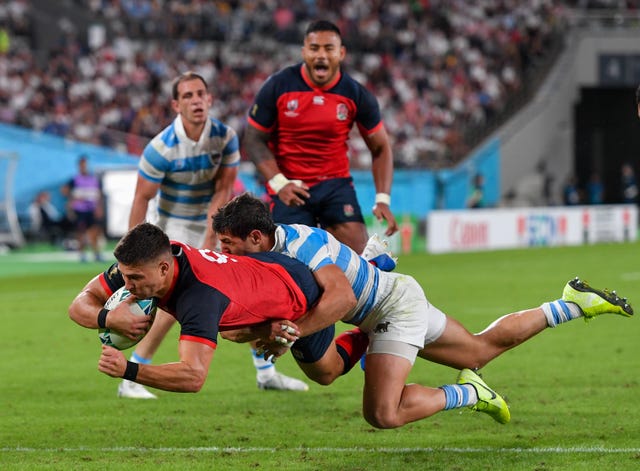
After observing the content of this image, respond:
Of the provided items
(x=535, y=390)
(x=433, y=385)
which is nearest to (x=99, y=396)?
(x=433, y=385)

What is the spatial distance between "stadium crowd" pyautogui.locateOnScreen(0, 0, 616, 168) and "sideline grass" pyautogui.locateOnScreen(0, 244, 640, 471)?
17.6m

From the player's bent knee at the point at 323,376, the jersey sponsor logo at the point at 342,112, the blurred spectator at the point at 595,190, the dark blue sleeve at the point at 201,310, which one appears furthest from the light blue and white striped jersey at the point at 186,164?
the blurred spectator at the point at 595,190

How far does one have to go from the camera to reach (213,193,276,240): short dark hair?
21.6 ft

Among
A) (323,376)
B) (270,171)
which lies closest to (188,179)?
(270,171)

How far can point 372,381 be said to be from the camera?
6910mm

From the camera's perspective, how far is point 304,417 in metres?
8.22

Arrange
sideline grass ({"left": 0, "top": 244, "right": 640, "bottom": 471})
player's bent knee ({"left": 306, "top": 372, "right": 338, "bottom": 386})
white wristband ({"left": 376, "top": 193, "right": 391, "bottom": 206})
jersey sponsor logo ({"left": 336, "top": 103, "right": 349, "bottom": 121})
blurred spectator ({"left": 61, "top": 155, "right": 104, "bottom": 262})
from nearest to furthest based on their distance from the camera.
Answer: sideline grass ({"left": 0, "top": 244, "right": 640, "bottom": 471})
player's bent knee ({"left": 306, "top": 372, "right": 338, "bottom": 386})
jersey sponsor logo ({"left": 336, "top": 103, "right": 349, "bottom": 121})
white wristband ({"left": 376, "top": 193, "right": 391, "bottom": 206})
blurred spectator ({"left": 61, "top": 155, "right": 104, "bottom": 262})

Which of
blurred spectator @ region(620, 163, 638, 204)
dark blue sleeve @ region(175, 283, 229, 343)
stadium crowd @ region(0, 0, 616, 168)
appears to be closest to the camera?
dark blue sleeve @ region(175, 283, 229, 343)

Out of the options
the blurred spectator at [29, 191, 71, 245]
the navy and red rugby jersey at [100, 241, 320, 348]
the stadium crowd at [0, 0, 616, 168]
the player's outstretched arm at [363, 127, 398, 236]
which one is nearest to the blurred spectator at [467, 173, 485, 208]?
the stadium crowd at [0, 0, 616, 168]

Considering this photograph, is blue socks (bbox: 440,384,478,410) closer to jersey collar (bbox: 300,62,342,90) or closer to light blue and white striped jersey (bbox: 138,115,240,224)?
jersey collar (bbox: 300,62,342,90)

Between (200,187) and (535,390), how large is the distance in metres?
3.31

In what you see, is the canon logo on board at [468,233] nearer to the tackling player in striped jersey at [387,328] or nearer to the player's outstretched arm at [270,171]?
the player's outstretched arm at [270,171]

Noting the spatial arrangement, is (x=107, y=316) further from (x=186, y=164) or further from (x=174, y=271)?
(x=186, y=164)

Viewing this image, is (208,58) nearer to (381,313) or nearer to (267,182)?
(267,182)
